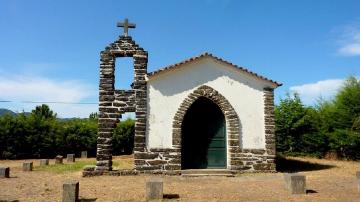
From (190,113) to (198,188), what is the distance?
4.72 m

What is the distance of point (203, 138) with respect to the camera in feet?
47.0

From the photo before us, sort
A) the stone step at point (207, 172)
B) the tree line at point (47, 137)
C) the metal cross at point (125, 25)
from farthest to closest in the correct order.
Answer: the tree line at point (47, 137) → the metal cross at point (125, 25) → the stone step at point (207, 172)

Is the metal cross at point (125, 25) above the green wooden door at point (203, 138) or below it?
above

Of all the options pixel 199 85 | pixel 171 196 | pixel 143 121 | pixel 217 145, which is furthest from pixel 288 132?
pixel 171 196

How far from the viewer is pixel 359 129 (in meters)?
18.8

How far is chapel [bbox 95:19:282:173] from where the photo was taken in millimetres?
13547

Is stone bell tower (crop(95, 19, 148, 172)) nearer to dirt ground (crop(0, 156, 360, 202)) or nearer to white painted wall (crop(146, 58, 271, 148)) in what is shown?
white painted wall (crop(146, 58, 271, 148))

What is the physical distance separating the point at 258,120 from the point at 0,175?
395 inches

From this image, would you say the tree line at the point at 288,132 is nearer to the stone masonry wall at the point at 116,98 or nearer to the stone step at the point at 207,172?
the stone step at the point at 207,172

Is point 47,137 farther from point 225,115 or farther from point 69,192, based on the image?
point 69,192

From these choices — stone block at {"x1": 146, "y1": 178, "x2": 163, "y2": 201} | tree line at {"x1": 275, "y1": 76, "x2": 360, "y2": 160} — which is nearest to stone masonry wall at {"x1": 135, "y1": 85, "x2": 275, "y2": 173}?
stone block at {"x1": 146, "y1": 178, "x2": 163, "y2": 201}

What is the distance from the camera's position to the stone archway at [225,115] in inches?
538

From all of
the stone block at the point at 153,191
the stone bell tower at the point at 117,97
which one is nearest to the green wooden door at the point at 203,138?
the stone bell tower at the point at 117,97

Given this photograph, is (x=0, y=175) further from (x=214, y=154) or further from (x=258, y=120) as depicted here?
(x=258, y=120)
